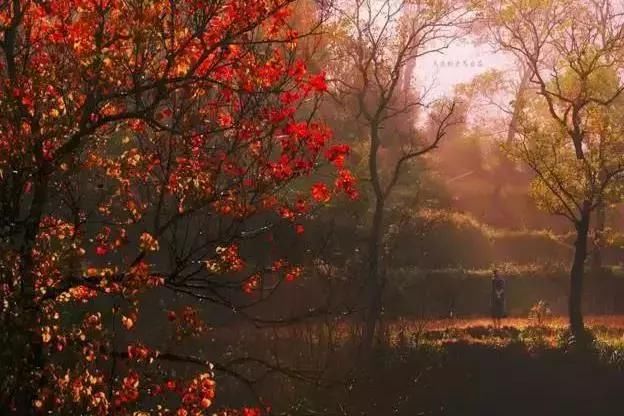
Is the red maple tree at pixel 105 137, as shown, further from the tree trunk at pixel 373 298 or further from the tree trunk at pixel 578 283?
the tree trunk at pixel 578 283

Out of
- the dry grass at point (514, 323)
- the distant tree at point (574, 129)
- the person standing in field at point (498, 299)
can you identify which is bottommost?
the dry grass at point (514, 323)

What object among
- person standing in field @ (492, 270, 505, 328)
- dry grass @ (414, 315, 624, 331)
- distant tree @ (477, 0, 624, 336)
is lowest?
dry grass @ (414, 315, 624, 331)

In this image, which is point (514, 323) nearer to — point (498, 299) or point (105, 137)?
point (498, 299)

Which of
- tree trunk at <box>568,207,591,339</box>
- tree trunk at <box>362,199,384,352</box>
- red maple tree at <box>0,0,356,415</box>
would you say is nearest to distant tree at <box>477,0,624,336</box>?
tree trunk at <box>568,207,591,339</box>

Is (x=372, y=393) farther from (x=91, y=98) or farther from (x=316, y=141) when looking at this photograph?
(x=91, y=98)

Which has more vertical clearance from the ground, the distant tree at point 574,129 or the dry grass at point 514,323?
the distant tree at point 574,129

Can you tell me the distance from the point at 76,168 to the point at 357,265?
80.2 ft

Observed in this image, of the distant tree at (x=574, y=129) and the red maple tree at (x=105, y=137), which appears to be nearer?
the red maple tree at (x=105, y=137)

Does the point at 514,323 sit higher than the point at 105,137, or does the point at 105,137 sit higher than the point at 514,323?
the point at 105,137

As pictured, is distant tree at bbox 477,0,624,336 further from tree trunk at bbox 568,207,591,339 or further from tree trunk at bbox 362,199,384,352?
tree trunk at bbox 362,199,384,352

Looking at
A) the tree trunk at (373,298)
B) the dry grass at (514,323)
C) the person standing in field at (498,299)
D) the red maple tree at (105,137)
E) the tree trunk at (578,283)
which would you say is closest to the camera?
the red maple tree at (105,137)

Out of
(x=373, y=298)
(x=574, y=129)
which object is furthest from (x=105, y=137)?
(x=574, y=129)

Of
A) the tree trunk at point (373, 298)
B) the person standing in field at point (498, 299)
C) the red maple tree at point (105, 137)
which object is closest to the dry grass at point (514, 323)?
the person standing in field at point (498, 299)

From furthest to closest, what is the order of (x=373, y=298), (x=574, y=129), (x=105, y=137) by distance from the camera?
(x=574, y=129), (x=373, y=298), (x=105, y=137)
